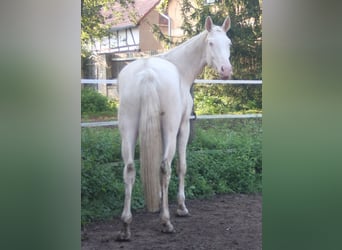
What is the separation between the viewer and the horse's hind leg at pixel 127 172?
3240 millimetres

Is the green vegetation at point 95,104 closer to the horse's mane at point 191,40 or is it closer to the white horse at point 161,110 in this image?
the white horse at point 161,110

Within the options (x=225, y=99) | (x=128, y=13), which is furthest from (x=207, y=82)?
(x=128, y=13)

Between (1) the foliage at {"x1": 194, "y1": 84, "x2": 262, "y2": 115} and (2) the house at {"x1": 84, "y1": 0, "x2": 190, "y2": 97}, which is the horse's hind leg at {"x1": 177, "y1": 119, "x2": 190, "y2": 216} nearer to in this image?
(1) the foliage at {"x1": 194, "y1": 84, "x2": 262, "y2": 115}

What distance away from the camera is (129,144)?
327 cm

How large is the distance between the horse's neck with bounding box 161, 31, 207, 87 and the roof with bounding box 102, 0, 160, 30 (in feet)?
0.99

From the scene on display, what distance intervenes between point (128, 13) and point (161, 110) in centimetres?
63

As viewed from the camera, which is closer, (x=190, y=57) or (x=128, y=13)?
(x=128, y=13)

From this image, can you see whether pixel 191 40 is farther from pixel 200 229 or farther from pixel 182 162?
pixel 200 229

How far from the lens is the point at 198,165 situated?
136 inches

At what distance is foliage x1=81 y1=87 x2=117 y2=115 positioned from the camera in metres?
3.24

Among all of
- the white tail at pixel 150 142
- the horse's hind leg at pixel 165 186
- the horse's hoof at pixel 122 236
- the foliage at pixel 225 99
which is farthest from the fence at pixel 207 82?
the horse's hoof at pixel 122 236

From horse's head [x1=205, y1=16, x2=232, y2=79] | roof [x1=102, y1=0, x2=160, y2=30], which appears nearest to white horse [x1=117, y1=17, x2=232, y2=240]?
horse's head [x1=205, y1=16, x2=232, y2=79]
